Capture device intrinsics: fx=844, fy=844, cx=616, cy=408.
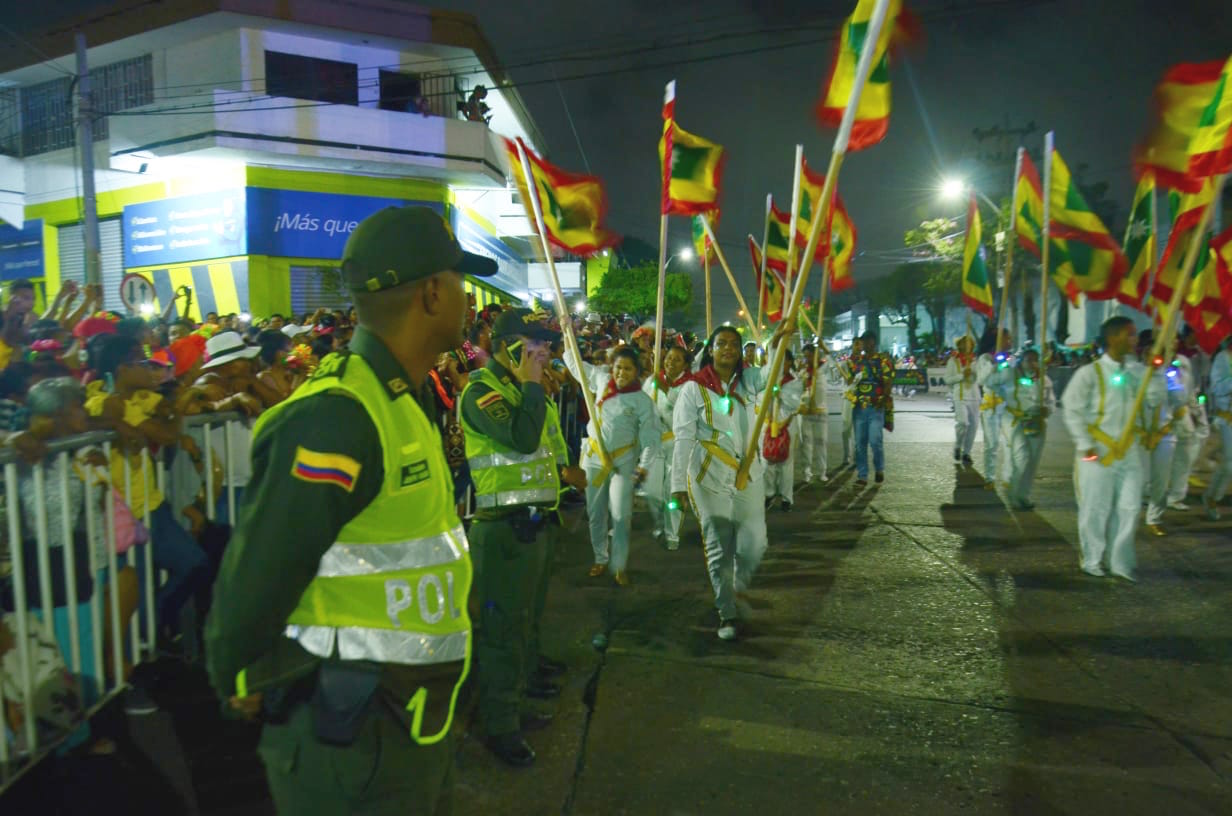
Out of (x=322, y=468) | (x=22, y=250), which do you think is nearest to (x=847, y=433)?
(x=322, y=468)

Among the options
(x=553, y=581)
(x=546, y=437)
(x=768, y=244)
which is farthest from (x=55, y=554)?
(x=768, y=244)

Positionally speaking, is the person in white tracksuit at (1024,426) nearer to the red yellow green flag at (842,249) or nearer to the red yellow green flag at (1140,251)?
the red yellow green flag at (1140,251)

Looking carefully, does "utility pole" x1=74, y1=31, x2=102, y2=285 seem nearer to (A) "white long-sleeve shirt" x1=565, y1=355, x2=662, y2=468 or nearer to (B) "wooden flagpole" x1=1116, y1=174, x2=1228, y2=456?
(A) "white long-sleeve shirt" x1=565, y1=355, x2=662, y2=468

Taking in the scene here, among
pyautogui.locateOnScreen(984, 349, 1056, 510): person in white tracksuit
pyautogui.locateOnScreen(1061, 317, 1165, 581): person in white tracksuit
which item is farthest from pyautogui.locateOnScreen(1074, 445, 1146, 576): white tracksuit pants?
pyautogui.locateOnScreen(984, 349, 1056, 510): person in white tracksuit

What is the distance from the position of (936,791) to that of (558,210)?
5.34 meters

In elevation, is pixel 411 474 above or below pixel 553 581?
above

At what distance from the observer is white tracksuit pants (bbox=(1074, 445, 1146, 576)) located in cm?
646

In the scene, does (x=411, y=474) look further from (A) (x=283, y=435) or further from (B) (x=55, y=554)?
(B) (x=55, y=554)

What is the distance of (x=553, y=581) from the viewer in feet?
21.9

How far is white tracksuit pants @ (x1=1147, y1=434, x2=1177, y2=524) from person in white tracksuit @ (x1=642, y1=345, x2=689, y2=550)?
469 centimetres

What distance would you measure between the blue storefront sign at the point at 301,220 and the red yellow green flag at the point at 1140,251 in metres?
15.8

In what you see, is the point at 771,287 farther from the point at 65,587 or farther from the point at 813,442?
the point at 65,587

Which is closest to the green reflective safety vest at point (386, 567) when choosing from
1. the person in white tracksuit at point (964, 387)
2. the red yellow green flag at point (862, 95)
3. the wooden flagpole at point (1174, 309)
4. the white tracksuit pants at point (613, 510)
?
the red yellow green flag at point (862, 95)

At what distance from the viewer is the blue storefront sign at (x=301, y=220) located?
19859 millimetres
